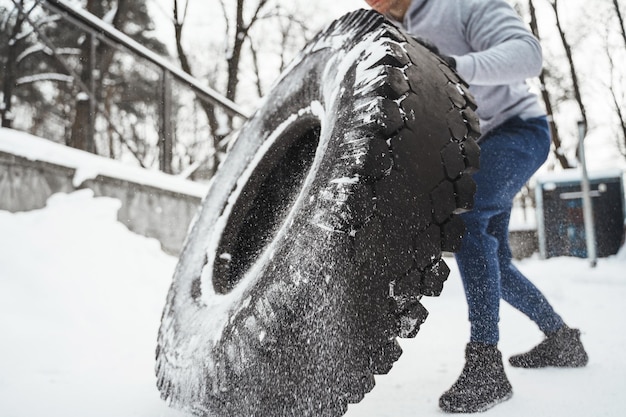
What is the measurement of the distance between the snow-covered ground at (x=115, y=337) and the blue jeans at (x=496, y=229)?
21 centimetres

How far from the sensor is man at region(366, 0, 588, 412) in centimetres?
124

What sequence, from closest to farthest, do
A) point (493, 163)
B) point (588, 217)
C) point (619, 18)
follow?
1. point (493, 163)
2. point (588, 217)
3. point (619, 18)

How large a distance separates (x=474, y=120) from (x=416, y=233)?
1.08 feet

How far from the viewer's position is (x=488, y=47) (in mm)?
1387

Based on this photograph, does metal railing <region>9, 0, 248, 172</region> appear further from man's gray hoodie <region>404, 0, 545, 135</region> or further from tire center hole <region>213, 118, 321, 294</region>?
man's gray hoodie <region>404, 0, 545, 135</region>

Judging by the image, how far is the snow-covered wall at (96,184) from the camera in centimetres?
243

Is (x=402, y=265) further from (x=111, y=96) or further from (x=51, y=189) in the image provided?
(x=111, y=96)

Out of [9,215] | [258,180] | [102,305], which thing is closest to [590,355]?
[258,180]

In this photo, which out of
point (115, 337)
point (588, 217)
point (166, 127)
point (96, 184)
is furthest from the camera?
point (588, 217)

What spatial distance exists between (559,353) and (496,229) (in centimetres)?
44

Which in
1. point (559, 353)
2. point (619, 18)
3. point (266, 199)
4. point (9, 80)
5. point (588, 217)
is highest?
point (619, 18)

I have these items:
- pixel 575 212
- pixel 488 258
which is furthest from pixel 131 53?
pixel 575 212

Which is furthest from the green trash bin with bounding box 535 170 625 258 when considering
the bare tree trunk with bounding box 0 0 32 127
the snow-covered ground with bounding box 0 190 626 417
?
the bare tree trunk with bounding box 0 0 32 127

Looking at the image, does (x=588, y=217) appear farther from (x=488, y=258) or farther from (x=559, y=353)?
(x=488, y=258)
